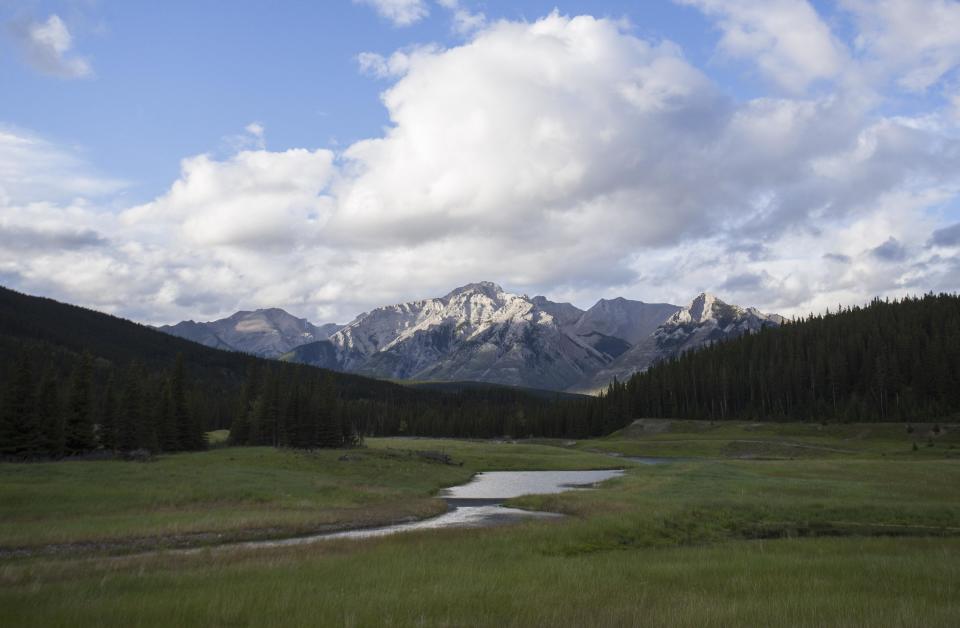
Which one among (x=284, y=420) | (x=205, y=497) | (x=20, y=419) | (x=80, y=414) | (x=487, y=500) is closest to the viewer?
(x=205, y=497)

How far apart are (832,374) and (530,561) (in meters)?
156

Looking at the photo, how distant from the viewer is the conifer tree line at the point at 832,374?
136 m

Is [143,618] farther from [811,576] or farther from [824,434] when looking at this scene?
[824,434]

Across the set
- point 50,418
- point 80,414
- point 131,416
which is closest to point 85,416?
point 80,414

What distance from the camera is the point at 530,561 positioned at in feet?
84.2

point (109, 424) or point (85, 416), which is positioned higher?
point (85, 416)

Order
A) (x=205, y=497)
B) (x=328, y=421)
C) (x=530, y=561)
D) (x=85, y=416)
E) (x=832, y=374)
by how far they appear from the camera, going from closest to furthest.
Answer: (x=530, y=561)
(x=205, y=497)
(x=85, y=416)
(x=328, y=421)
(x=832, y=374)

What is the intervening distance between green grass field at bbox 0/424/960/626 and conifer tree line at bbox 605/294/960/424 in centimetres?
9134

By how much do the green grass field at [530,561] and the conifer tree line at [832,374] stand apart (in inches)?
3596

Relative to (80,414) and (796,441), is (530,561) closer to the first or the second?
(80,414)

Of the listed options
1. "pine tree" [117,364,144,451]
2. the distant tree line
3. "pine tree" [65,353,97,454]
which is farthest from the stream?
"pine tree" [65,353,97,454]

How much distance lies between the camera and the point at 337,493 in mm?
54500

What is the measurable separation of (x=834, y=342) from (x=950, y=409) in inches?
1740

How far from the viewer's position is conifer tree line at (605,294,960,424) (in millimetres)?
135875
